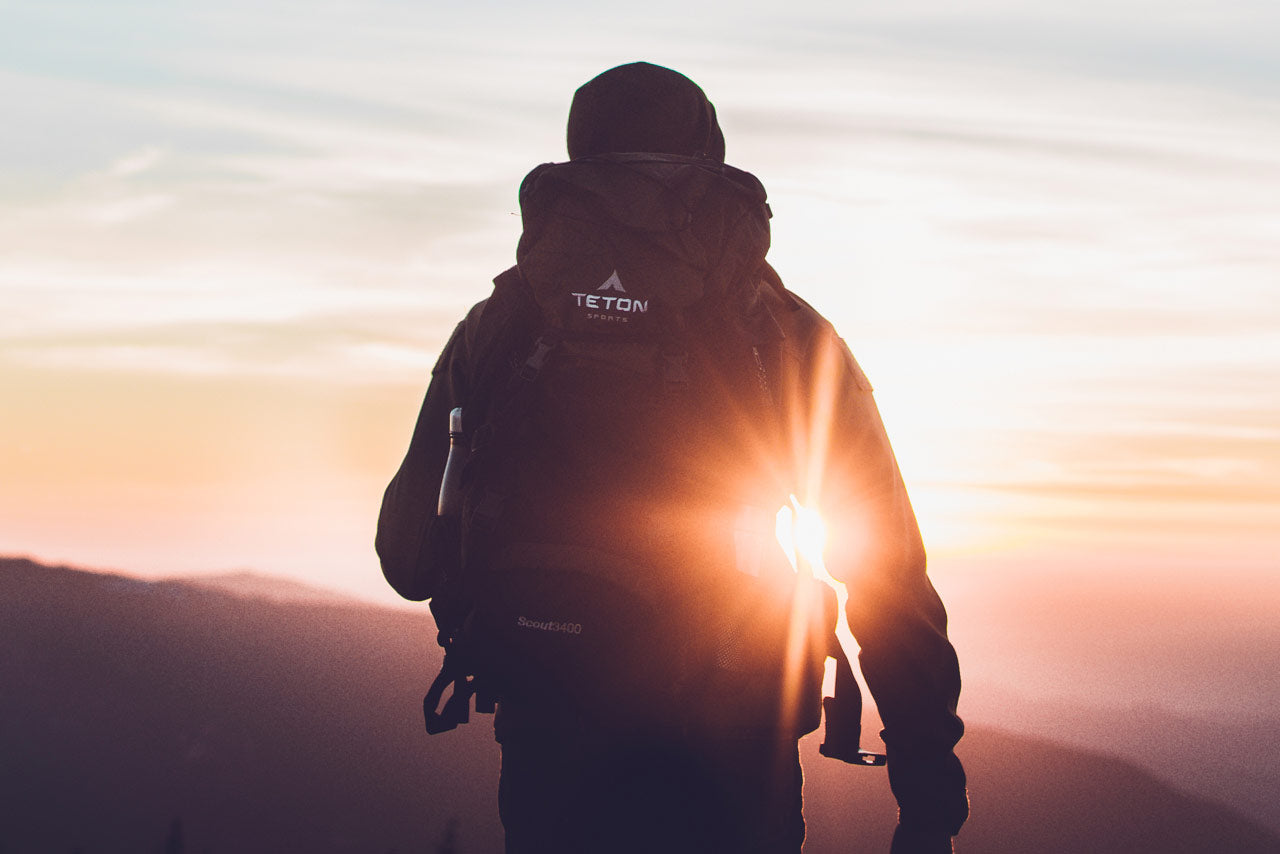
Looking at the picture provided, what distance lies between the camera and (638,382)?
3.11 m

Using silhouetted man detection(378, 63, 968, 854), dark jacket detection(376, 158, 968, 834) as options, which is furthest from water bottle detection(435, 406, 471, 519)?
dark jacket detection(376, 158, 968, 834)

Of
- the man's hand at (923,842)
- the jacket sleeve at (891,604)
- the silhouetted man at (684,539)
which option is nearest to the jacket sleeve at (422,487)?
the silhouetted man at (684,539)

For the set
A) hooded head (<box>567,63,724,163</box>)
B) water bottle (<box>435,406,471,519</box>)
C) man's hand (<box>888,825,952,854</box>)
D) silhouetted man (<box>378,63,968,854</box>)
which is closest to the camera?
silhouetted man (<box>378,63,968,854</box>)

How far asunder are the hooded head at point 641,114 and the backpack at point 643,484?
12.6 inches

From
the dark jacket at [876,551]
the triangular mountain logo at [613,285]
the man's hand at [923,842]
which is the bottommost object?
the man's hand at [923,842]

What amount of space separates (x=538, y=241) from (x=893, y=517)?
146cm

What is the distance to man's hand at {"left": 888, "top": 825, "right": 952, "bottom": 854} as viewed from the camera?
3219 mm

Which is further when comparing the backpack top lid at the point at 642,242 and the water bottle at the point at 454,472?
the water bottle at the point at 454,472

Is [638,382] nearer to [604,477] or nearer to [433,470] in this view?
[604,477]

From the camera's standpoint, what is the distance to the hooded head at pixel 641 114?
3.53m

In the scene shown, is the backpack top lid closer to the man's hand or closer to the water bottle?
the water bottle

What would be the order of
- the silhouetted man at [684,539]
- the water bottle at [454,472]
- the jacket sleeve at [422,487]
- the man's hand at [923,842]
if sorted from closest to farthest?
1. the silhouetted man at [684,539]
2. the man's hand at [923,842]
3. the water bottle at [454,472]
4. the jacket sleeve at [422,487]

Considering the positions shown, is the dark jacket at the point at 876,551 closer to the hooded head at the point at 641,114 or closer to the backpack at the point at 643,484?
the backpack at the point at 643,484

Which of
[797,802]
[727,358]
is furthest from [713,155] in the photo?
[797,802]
